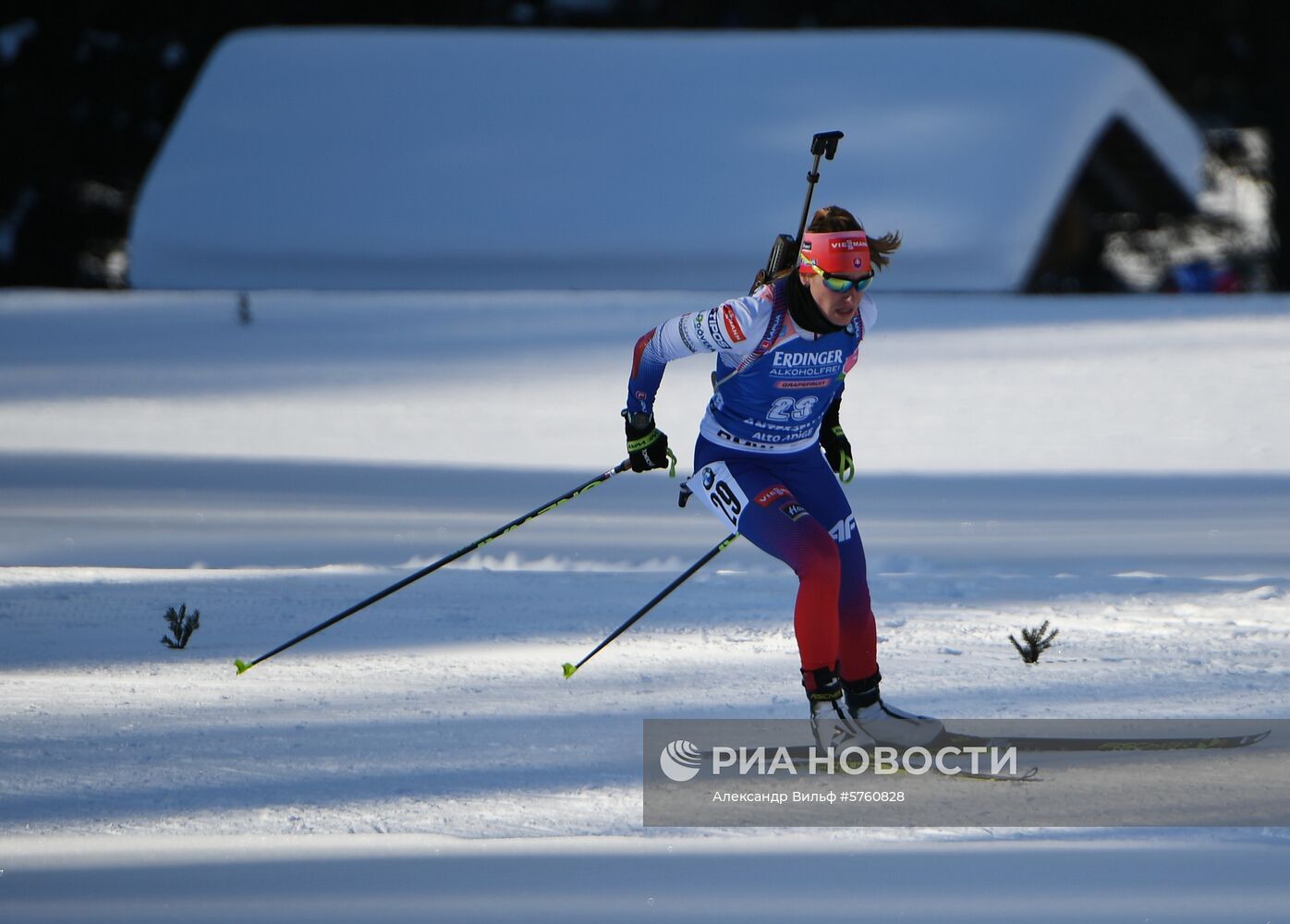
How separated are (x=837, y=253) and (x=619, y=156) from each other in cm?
1728

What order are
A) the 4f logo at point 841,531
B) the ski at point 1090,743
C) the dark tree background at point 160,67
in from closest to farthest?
the ski at point 1090,743
the 4f logo at point 841,531
the dark tree background at point 160,67

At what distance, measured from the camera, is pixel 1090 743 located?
17.9ft

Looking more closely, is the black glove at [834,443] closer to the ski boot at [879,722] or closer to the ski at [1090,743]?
the ski boot at [879,722]

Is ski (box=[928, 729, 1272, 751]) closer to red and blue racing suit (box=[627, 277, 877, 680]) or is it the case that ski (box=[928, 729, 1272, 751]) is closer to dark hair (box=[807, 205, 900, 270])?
red and blue racing suit (box=[627, 277, 877, 680])

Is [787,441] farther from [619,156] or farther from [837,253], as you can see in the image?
[619,156]

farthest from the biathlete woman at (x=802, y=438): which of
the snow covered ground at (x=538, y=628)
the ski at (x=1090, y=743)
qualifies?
the snow covered ground at (x=538, y=628)

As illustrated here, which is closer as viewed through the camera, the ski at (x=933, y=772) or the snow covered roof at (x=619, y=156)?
the ski at (x=933, y=772)

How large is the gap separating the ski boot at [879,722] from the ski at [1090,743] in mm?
47

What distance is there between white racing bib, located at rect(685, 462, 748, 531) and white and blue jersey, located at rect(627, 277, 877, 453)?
0.10m

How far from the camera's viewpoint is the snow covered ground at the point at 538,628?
4.45 metres

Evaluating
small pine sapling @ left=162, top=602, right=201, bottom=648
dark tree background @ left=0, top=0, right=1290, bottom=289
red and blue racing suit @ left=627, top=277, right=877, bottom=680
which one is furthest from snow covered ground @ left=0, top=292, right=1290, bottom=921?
dark tree background @ left=0, top=0, right=1290, bottom=289

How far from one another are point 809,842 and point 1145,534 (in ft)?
17.3

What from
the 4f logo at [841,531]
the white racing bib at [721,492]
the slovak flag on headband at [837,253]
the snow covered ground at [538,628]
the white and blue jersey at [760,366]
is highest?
the slovak flag on headband at [837,253]

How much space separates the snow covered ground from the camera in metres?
4.45
